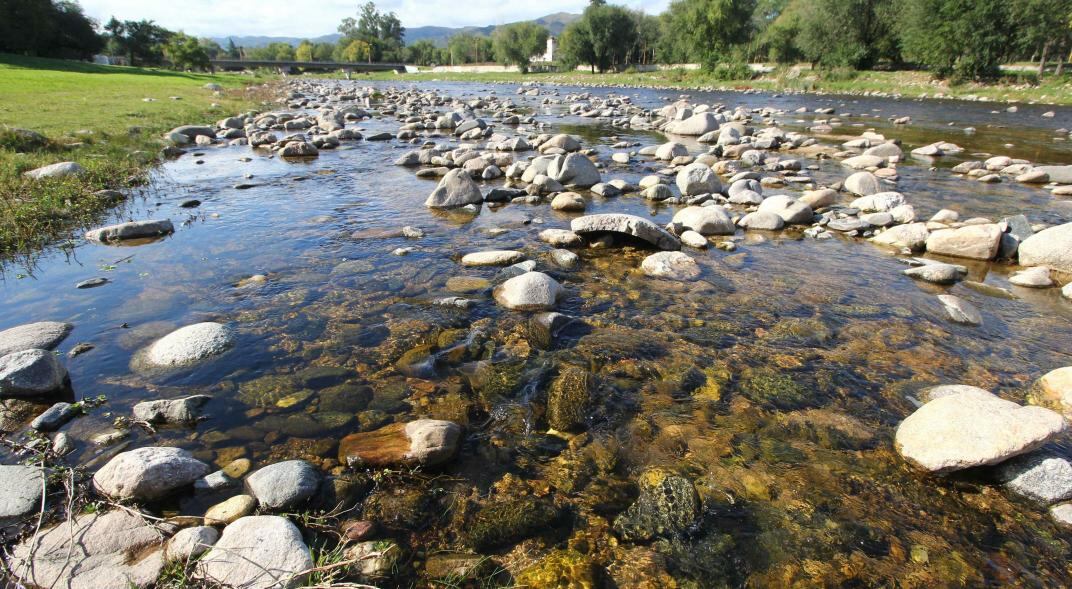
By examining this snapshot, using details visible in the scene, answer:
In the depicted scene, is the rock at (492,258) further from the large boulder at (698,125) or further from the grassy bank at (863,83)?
the grassy bank at (863,83)

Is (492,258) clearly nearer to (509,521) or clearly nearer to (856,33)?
(509,521)

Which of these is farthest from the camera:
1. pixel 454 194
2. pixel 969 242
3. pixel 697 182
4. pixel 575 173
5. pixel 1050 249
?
pixel 575 173

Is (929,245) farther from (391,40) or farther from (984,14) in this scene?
(391,40)

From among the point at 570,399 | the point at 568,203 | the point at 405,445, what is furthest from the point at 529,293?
the point at 568,203

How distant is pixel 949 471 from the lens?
3730mm

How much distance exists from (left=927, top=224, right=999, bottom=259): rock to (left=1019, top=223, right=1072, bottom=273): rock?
37cm

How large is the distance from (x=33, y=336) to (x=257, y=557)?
4.67m

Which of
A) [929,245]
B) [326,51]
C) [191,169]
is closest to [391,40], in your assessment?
[326,51]

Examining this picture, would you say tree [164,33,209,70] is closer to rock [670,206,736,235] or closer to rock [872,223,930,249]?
rock [670,206,736,235]

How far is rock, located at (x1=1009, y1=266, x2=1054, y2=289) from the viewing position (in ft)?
23.9

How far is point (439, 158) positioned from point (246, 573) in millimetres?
14358

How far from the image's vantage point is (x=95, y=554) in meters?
3.00

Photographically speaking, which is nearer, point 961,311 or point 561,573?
point 561,573

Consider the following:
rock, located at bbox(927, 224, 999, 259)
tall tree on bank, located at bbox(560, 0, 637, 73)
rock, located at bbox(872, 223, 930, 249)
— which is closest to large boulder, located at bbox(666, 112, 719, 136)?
rock, located at bbox(872, 223, 930, 249)
